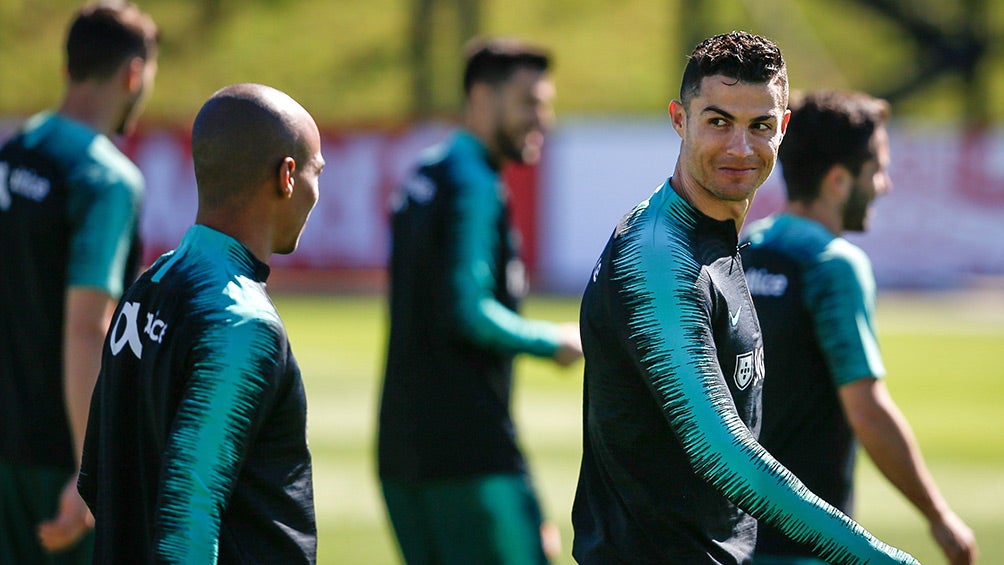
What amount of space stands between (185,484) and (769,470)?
1.28 m

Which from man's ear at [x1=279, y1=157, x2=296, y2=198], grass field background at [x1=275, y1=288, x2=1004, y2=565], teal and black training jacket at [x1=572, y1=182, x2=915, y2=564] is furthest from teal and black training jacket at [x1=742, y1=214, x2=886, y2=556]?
grass field background at [x1=275, y1=288, x2=1004, y2=565]

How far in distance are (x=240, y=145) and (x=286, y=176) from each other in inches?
5.2

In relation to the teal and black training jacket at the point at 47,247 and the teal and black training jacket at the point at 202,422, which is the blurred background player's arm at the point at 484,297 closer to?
the teal and black training jacket at the point at 47,247

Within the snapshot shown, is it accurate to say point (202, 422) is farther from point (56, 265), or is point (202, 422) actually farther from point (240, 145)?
point (56, 265)

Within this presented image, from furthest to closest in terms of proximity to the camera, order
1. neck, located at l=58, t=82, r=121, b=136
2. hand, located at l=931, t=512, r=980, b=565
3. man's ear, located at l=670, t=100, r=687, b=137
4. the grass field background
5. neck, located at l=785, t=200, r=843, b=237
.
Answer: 1. the grass field background
2. neck, located at l=58, t=82, r=121, b=136
3. neck, located at l=785, t=200, r=843, b=237
4. hand, located at l=931, t=512, r=980, b=565
5. man's ear, located at l=670, t=100, r=687, b=137

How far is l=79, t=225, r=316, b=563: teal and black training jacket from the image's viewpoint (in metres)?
3.07

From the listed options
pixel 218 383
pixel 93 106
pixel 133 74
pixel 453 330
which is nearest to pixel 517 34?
pixel 453 330

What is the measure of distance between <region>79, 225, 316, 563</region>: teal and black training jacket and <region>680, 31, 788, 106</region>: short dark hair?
1152 millimetres

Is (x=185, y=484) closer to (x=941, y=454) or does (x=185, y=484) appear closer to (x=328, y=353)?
(x=941, y=454)

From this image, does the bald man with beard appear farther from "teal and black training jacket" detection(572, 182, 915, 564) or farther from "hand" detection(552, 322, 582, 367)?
"hand" detection(552, 322, 582, 367)

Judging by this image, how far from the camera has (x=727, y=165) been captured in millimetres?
3398

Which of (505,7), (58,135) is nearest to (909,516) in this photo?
(58,135)

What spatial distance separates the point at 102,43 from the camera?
5.24 metres

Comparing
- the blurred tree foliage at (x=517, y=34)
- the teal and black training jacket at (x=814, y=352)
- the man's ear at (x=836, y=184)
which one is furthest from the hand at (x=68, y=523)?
the blurred tree foliage at (x=517, y=34)
